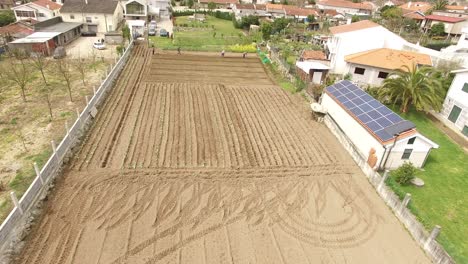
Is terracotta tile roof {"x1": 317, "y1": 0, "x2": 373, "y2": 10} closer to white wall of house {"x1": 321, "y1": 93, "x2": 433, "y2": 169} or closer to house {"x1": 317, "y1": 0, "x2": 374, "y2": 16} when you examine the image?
house {"x1": 317, "y1": 0, "x2": 374, "y2": 16}

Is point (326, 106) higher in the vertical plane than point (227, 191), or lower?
higher

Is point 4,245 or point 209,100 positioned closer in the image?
point 4,245

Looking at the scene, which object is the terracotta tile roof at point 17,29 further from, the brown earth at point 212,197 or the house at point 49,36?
the brown earth at point 212,197

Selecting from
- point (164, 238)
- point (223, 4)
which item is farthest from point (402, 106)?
point (223, 4)

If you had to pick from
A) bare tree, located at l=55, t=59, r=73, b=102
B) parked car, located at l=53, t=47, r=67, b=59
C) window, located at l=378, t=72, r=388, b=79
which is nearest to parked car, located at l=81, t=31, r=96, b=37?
parked car, located at l=53, t=47, r=67, b=59

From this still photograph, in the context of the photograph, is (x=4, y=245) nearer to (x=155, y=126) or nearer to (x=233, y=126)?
(x=155, y=126)

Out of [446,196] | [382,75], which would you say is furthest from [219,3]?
[446,196]

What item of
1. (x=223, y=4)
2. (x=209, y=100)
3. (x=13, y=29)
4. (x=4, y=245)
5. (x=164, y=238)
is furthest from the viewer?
(x=223, y=4)
